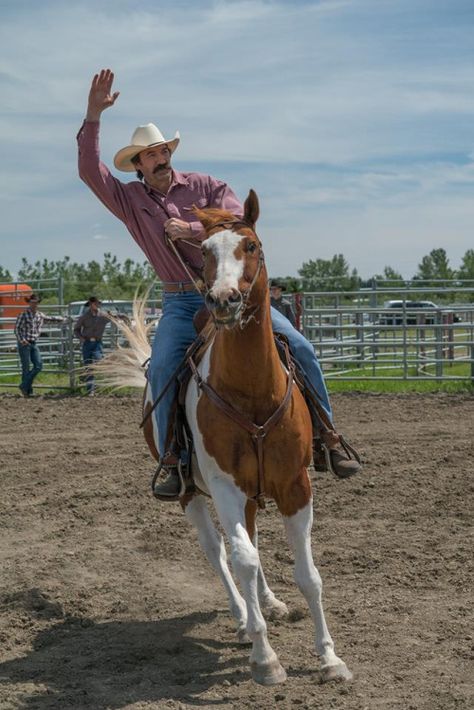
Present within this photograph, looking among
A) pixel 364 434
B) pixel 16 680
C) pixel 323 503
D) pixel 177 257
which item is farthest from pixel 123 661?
pixel 364 434

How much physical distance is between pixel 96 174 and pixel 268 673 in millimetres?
2698

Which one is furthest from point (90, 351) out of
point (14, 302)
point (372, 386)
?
point (14, 302)

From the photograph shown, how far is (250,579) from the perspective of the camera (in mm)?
4156

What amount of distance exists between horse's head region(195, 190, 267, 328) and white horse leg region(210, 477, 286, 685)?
0.87 meters

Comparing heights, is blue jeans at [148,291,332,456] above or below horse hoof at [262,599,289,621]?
above

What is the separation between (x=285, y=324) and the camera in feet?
16.2

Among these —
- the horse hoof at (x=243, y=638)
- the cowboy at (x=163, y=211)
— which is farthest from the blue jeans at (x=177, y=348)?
the horse hoof at (x=243, y=638)

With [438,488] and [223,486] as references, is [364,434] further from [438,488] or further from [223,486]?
[223,486]

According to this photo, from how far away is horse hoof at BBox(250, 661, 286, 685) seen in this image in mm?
4141

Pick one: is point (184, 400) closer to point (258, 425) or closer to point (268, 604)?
point (258, 425)

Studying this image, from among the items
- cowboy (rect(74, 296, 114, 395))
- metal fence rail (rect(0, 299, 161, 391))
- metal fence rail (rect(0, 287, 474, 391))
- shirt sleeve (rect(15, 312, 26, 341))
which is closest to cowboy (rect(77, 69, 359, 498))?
metal fence rail (rect(0, 287, 474, 391))

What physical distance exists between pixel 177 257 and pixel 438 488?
3.63 m

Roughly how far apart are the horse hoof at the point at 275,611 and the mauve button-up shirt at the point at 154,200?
5.95 feet

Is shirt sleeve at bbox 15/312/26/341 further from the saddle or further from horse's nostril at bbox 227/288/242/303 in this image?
horse's nostril at bbox 227/288/242/303
